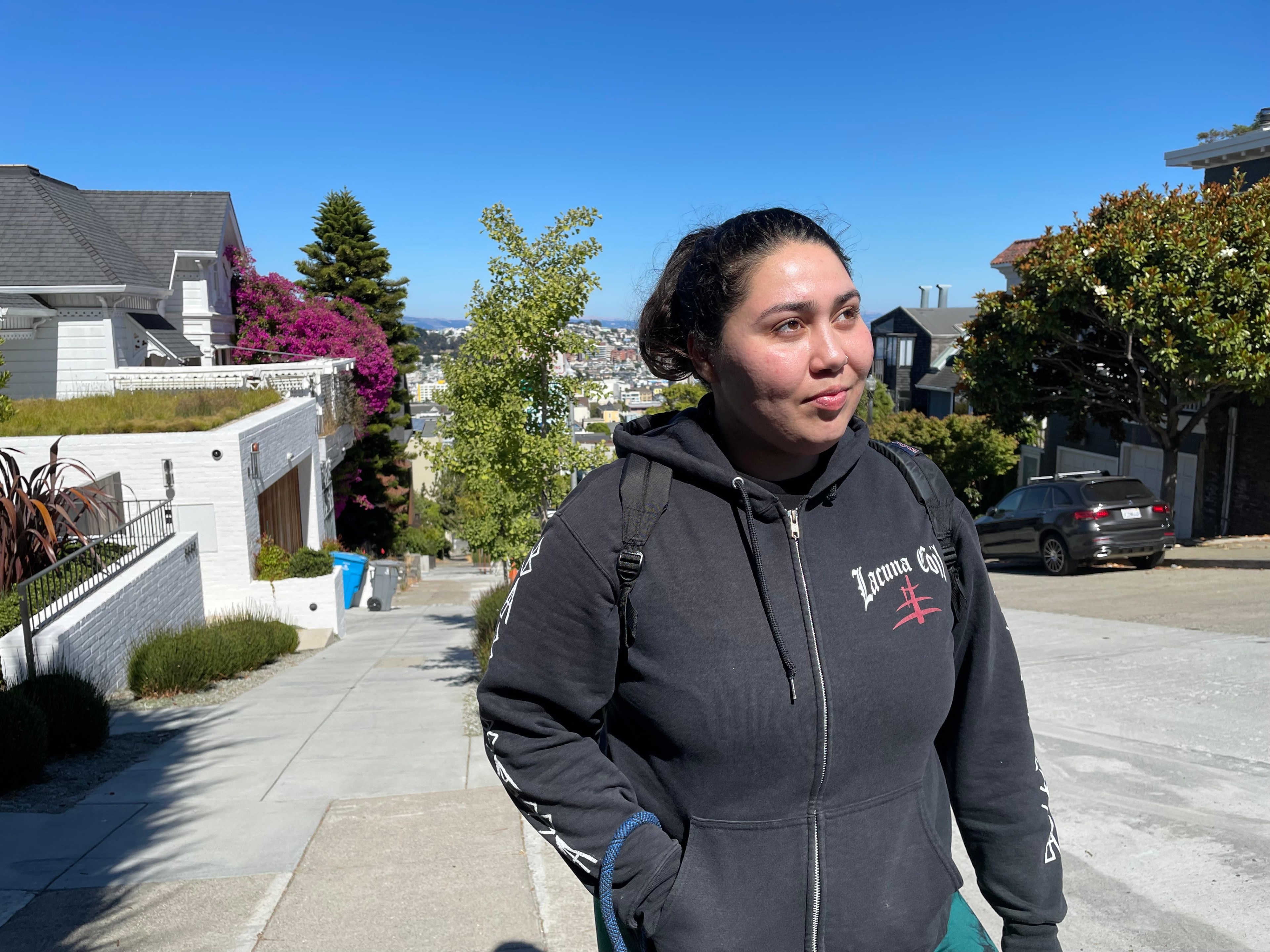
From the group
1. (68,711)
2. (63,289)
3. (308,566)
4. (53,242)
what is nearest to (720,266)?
(68,711)

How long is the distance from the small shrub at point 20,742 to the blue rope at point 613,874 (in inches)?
226

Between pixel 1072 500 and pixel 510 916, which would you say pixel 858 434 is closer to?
pixel 510 916

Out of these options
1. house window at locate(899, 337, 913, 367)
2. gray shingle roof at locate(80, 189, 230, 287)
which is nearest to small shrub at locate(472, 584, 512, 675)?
gray shingle roof at locate(80, 189, 230, 287)

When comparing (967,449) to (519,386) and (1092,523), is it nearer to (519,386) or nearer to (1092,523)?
(1092,523)

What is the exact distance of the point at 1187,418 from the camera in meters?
20.6

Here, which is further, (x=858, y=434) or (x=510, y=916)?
(x=510, y=916)

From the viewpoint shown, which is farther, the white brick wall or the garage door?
the garage door

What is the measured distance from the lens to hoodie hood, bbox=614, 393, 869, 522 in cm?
183

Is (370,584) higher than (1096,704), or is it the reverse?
(1096,704)

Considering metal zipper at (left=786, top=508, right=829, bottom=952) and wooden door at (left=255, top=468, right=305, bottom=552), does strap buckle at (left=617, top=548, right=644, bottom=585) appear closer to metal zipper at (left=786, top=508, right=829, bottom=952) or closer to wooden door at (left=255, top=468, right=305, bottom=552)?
metal zipper at (left=786, top=508, right=829, bottom=952)

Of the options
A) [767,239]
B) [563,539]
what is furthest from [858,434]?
[563,539]

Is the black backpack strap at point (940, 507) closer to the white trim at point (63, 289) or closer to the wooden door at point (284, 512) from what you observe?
the wooden door at point (284, 512)

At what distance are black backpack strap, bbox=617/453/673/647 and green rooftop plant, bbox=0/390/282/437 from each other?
13.3 metres

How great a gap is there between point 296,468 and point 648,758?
19642 mm
